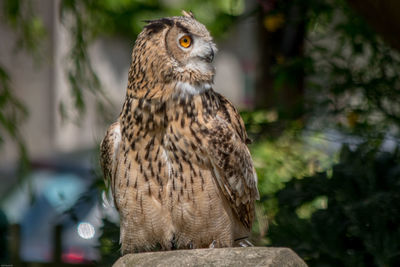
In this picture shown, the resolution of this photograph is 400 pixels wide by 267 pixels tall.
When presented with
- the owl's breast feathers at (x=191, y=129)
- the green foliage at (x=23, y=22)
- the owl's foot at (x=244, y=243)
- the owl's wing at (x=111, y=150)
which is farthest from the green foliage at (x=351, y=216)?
the green foliage at (x=23, y=22)

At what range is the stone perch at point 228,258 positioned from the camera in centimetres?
213

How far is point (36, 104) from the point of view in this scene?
11.9 m

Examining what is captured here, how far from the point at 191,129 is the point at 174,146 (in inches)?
4.2

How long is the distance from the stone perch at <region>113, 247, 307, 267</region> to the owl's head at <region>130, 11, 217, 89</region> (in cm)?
72

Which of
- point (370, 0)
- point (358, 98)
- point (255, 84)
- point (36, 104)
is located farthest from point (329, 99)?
point (36, 104)

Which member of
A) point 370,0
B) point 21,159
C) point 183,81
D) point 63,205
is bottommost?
point 63,205

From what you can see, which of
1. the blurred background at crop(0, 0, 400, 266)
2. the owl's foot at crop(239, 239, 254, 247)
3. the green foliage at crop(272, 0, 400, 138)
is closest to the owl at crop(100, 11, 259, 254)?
the owl's foot at crop(239, 239, 254, 247)

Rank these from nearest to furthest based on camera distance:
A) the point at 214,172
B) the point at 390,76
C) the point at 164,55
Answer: the point at 164,55, the point at 214,172, the point at 390,76

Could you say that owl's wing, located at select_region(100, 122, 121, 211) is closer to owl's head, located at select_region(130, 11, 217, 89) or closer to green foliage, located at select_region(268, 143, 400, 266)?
owl's head, located at select_region(130, 11, 217, 89)

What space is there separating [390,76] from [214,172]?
2.17 metres

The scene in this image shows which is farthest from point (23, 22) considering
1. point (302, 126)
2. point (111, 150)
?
point (111, 150)

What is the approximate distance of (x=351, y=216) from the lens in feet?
10.7

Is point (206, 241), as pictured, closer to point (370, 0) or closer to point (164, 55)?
point (164, 55)

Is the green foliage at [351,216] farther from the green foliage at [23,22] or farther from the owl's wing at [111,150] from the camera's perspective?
the green foliage at [23,22]
